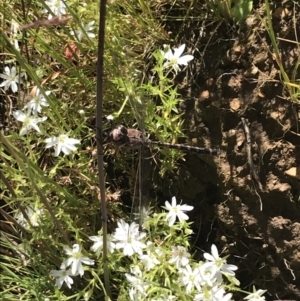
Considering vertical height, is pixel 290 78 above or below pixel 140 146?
above

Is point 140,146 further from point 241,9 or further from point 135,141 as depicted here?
point 241,9

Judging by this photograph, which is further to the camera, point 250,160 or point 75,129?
point 75,129

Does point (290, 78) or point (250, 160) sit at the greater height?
point (290, 78)

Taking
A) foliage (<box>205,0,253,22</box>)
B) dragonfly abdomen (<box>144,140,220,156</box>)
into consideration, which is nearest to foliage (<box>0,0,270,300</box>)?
dragonfly abdomen (<box>144,140,220,156</box>)

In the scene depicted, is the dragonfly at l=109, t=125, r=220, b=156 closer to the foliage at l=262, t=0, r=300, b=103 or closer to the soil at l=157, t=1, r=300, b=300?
the soil at l=157, t=1, r=300, b=300

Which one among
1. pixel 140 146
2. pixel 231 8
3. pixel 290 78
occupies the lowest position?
pixel 140 146

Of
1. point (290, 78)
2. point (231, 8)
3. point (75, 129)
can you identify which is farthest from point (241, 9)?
point (75, 129)

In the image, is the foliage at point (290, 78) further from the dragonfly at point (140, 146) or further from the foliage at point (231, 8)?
the dragonfly at point (140, 146)

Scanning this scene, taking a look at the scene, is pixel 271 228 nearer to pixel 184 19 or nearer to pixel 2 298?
pixel 184 19

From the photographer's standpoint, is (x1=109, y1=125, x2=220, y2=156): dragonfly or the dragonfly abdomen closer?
(x1=109, y1=125, x2=220, y2=156): dragonfly

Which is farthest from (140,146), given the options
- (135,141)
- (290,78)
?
(290,78)

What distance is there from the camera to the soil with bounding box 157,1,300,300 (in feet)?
4.78

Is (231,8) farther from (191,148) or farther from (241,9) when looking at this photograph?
(191,148)

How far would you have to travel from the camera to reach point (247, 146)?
1499mm
